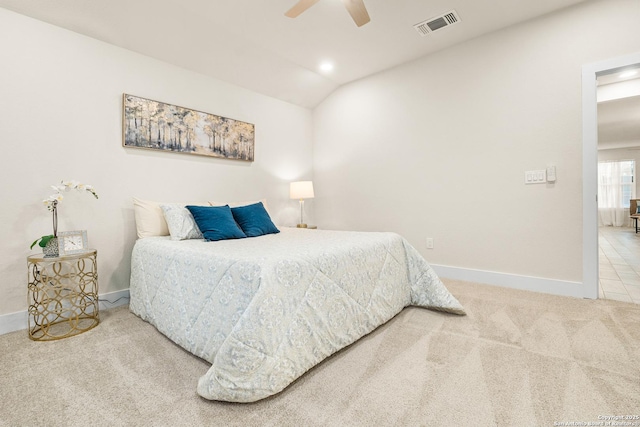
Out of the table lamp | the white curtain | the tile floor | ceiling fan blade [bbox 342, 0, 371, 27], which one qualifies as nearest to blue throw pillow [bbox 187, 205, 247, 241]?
the table lamp

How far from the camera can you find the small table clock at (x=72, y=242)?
2139 mm

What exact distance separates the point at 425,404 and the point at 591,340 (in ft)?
4.39

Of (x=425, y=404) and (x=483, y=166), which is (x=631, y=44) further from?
(x=425, y=404)

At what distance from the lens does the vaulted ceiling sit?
2.46 m

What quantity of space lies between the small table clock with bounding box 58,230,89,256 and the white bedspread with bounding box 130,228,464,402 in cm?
36

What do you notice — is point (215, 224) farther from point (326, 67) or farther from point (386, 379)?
point (326, 67)

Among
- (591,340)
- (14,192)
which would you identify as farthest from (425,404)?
(14,192)

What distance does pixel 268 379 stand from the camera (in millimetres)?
1321

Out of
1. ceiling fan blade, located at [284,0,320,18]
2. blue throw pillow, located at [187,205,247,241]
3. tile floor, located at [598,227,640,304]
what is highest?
ceiling fan blade, located at [284,0,320,18]

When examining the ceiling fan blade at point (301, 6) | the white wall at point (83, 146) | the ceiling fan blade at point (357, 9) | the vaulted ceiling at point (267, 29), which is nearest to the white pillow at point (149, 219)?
the white wall at point (83, 146)

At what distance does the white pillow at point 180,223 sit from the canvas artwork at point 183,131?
0.74 meters

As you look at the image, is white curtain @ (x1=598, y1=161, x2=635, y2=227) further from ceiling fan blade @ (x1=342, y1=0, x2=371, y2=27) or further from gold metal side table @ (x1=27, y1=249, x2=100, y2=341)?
gold metal side table @ (x1=27, y1=249, x2=100, y2=341)

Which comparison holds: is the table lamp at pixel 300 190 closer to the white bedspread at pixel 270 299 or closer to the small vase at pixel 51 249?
the white bedspread at pixel 270 299

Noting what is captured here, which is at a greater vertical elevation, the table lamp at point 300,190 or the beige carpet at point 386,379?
the table lamp at point 300,190
